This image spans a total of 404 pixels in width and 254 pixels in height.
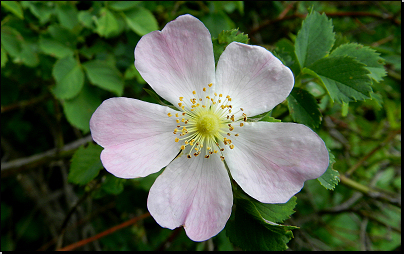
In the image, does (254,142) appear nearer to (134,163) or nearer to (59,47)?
(134,163)

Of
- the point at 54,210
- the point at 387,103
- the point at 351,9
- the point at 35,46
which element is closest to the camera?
the point at 35,46

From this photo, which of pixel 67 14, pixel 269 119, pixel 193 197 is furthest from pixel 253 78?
pixel 67 14

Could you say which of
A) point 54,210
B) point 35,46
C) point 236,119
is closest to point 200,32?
point 236,119

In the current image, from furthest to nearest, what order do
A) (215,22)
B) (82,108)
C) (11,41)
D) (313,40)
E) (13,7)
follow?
1. (215,22)
2. (82,108)
3. (11,41)
4. (13,7)
5. (313,40)

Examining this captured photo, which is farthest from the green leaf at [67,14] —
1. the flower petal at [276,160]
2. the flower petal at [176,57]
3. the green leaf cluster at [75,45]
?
the flower petal at [276,160]

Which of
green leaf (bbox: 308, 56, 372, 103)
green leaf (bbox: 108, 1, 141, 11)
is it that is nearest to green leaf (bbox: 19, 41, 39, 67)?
green leaf (bbox: 108, 1, 141, 11)

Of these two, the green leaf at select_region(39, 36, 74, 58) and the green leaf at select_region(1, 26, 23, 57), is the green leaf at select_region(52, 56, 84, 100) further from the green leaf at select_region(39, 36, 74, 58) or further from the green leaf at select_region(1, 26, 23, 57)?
the green leaf at select_region(1, 26, 23, 57)

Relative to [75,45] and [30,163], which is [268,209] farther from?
[30,163]
